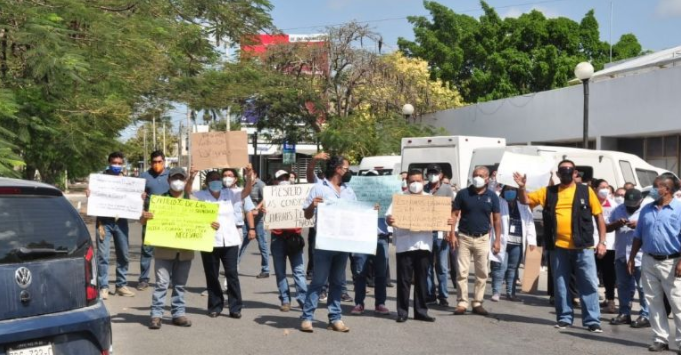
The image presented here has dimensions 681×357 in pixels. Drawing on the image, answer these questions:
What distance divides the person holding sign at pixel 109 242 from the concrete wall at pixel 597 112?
1596 centimetres

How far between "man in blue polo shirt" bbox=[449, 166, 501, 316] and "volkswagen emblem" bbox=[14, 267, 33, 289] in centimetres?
601

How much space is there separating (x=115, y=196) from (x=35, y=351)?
5.84 m

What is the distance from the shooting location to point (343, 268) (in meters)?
9.05

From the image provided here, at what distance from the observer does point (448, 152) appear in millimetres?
19562

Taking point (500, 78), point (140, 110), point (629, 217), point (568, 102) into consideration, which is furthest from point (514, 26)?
point (629, 217)

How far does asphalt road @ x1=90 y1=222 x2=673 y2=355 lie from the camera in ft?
26.6

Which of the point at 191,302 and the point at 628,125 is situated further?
the point at 628,125

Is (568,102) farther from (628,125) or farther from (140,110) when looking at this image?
(140,110)

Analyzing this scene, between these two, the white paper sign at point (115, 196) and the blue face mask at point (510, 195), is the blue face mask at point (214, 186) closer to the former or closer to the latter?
the white paper sign at point (115, 196)

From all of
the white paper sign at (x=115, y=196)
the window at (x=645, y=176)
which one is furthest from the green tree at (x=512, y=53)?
the white paper sign at (x=115, y=196)

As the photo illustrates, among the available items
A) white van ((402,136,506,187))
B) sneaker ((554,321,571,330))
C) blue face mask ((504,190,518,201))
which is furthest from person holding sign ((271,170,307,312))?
white van ((402,136,506,187))

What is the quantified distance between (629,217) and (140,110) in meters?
11.6

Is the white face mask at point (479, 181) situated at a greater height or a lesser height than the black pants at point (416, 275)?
greater

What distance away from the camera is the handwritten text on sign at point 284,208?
1010cm
